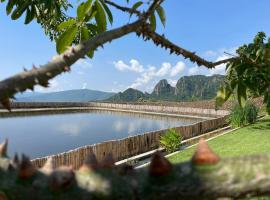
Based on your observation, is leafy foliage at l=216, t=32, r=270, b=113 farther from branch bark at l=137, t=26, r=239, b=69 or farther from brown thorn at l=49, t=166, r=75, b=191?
brown thorn at l=49, t=166, r=75, b=191

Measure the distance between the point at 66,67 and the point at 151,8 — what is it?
0.59 meters

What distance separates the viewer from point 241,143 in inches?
598

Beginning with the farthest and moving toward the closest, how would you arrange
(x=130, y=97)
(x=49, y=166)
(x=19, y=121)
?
(x=130, y=97) → (x=19, y=121) → (x=49, y=166)

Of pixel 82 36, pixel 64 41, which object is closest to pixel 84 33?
pixel 82 36

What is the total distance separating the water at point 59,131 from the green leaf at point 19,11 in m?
15.4

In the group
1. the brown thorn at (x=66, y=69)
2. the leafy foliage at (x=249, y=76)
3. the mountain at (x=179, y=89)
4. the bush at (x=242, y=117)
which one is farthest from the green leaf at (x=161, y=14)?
the mountain at (x=179, y=89)

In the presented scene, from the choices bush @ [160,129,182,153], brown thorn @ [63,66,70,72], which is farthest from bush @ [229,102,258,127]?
brown thorn @ [63,66,70,72]

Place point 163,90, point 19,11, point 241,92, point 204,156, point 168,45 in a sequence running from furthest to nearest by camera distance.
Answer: point 163,90 → point 19,11 → point 241,92 → point 168,45 → point 204,156

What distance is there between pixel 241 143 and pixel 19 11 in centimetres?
1337

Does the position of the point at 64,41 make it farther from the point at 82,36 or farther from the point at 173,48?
the point at 173,48

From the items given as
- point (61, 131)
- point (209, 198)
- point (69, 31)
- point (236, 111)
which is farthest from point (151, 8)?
point (61, 131)

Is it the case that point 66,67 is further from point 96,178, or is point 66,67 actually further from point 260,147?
point 260,147

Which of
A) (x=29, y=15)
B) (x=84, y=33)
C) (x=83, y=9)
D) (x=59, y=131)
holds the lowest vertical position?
(x=59, y=131)

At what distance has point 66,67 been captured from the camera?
1412 mm
